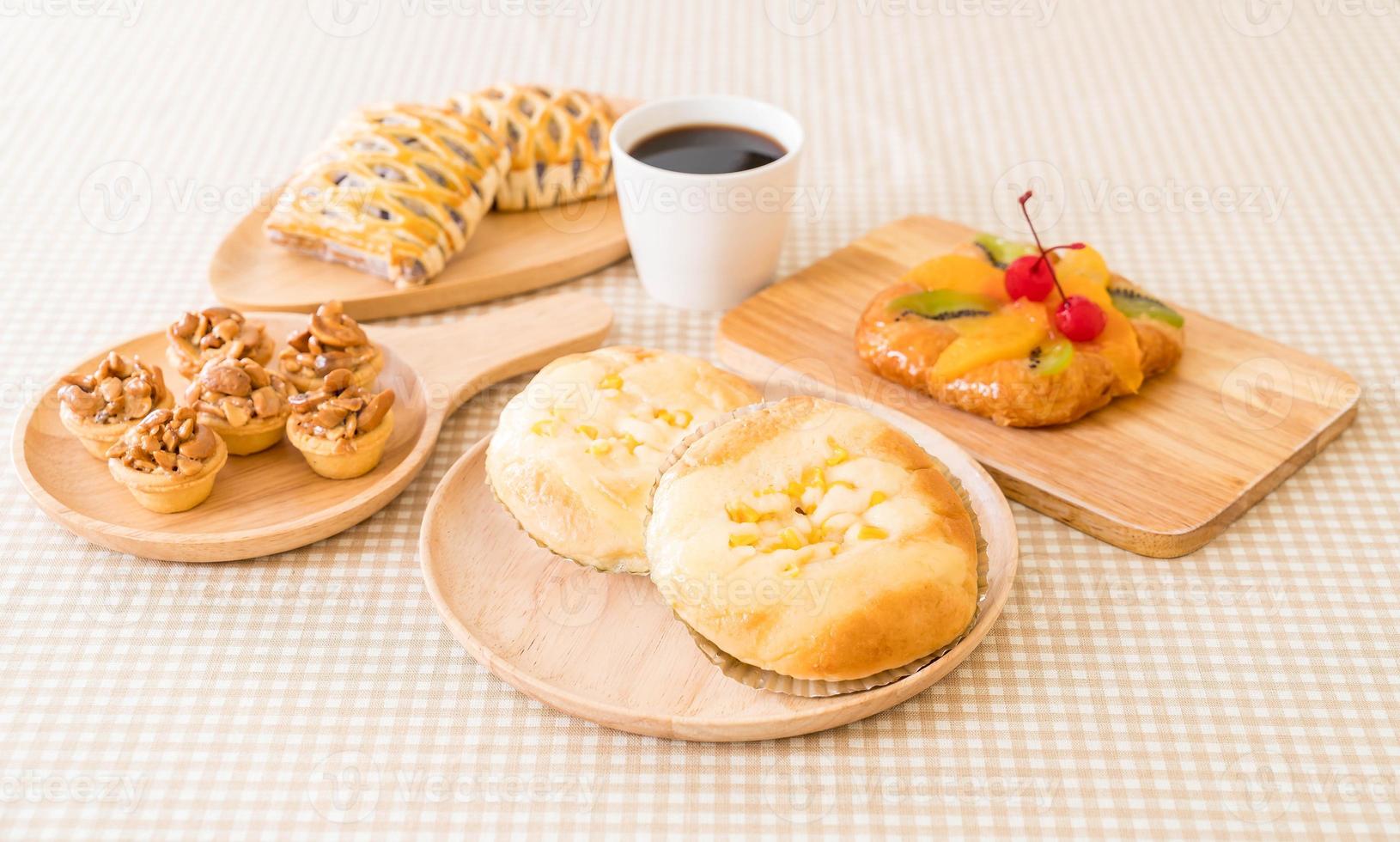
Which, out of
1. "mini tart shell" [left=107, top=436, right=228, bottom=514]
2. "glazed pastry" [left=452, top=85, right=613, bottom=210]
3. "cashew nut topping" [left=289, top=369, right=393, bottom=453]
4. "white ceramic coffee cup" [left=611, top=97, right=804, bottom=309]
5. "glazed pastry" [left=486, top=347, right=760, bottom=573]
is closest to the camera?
"glazed pastry" [left=486, top=347, right=760, bottom=573]

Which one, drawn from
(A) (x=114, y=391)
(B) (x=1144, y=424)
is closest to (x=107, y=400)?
(A) (x=114, y=391)

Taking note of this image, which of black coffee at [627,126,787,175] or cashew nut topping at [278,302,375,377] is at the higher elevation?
black coffee at [627,126,787,175]

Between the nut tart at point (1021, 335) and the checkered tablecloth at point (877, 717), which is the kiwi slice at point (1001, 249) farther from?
the checkered tablecloth at point (877, 717)

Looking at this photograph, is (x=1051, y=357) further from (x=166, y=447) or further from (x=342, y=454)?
(x=166, y=447)

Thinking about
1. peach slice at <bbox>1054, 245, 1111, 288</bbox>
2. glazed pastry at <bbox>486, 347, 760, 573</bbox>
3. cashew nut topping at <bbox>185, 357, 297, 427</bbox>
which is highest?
peach slice at <bbox>1054, 245, 1111, 288</bbox>

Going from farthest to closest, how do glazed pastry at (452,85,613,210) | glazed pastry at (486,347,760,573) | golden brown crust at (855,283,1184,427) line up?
1. glazed pastry at (452,85,613,210)
2. golden brown crust at (855,283,1184,427)
3. glazed pastry at (486,347,760,573)

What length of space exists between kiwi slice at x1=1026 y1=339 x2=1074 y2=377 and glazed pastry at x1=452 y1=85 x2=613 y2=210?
1299 mm

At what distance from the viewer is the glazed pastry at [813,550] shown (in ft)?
5.96

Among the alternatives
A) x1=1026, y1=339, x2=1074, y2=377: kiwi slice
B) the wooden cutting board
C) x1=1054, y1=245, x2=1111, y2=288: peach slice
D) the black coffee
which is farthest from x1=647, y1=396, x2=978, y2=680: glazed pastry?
the black coffee

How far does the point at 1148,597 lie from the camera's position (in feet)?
7.23

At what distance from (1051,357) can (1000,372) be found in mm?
111

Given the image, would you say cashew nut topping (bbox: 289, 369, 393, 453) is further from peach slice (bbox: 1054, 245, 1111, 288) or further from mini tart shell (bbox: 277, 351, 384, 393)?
peach slice (bbox: 1054, 245, 1111, 288)

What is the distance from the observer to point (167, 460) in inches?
85.6

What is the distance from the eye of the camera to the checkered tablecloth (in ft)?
6.07
